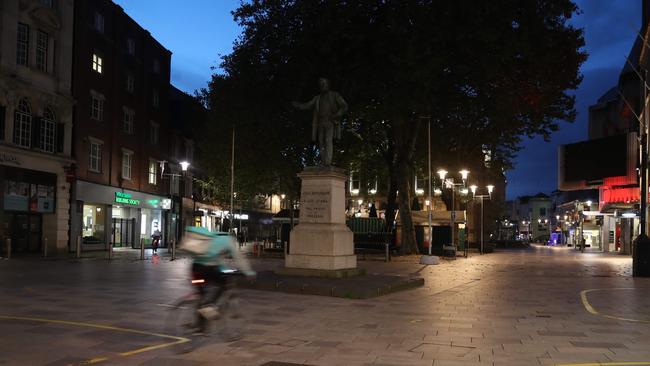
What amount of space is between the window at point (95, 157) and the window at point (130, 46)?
838cm

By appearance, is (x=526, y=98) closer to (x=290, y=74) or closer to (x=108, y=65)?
(x=290, y=74)

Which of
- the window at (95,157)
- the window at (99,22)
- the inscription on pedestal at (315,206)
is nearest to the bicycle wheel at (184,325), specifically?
the inscription on pedestal at (315,206)

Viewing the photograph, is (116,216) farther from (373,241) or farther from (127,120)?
(373,241)

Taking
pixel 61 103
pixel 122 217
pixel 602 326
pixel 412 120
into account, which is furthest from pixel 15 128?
pixel 602 326

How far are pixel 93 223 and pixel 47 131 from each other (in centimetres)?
813

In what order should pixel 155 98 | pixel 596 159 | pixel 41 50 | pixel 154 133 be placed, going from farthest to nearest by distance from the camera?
pixel 155 98 → pixel 154 133 → pixel 596 159 → pixel 41 50

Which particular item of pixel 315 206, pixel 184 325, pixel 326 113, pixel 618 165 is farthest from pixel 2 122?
pixel 618 165

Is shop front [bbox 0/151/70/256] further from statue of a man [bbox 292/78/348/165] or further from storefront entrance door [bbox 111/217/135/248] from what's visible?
statue of a man [bbox 292/78/348/165]

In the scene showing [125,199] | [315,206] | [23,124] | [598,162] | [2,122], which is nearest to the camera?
[315,206]

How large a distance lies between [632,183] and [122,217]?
37.0 metres

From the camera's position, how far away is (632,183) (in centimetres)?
4441

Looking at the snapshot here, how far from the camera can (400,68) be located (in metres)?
27.4

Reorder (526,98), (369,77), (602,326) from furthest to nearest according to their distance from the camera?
(526,98) < (369,77) < (602,326)

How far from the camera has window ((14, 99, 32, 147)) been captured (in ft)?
105
